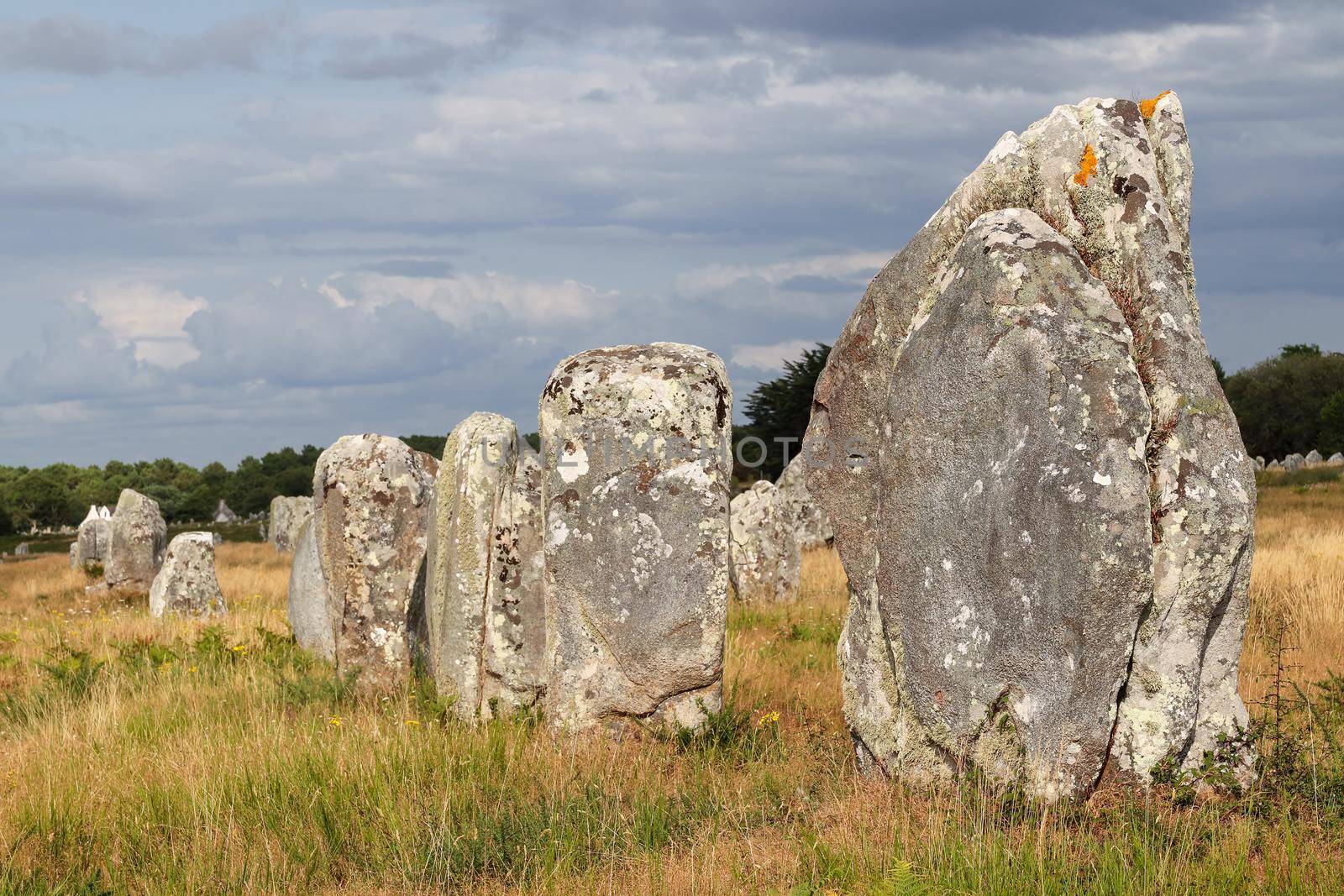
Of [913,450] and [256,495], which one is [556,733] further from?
[256,495]

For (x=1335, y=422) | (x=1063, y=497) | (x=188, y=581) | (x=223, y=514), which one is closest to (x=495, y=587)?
(x=1063, y=497)

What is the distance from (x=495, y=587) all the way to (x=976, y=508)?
4.05 meters

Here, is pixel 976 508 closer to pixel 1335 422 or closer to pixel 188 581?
pixel 188 581

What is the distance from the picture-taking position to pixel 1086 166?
23.1ft

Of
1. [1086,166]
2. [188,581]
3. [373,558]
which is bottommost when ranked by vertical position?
[188,581]

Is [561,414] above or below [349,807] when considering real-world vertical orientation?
above

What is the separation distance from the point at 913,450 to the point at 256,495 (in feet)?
295

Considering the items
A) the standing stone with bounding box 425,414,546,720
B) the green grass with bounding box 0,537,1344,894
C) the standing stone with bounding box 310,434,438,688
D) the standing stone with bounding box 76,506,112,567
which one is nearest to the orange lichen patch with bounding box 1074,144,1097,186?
the green grass with bounding box 0,537,1344,894

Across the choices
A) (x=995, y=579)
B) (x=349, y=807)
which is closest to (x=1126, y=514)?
(x=995, y=579)

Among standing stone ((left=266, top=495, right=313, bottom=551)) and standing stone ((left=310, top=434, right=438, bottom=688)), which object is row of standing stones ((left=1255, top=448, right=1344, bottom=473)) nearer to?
standing stone ((left=266, top=495, right=313, bottom=551))

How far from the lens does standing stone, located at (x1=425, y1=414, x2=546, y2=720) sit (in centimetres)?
891

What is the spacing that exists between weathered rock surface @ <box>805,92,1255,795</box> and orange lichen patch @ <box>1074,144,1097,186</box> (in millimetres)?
11

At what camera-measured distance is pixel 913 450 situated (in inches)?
267

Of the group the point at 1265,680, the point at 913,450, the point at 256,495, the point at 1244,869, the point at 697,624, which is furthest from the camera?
the point at 256,495
